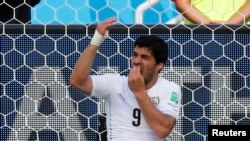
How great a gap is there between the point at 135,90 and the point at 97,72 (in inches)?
12.7

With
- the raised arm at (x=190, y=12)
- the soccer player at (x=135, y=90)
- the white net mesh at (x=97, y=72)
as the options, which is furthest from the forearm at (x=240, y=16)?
the soccer player at (x=135, y=90)

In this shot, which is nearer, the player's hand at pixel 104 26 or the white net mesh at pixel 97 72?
the player's hand at pixel 104 26

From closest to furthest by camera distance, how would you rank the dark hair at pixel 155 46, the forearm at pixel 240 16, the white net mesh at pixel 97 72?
the dark hair at pixel 155 46
the white net mesh at pixel 97 72
the forearm at pixel 240 16

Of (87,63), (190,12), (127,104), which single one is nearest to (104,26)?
(87,63)

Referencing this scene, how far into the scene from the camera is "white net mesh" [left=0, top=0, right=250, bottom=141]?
6.88ft

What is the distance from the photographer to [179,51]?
2092mm

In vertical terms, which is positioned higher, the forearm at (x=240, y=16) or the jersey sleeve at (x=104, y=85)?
the forearm at (x=240, y=16)

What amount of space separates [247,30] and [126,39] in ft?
1.22

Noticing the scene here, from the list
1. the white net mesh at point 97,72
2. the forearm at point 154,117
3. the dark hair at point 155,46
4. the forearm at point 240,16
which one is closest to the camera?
the forearm at point 154,117

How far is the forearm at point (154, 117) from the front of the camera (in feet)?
5.80

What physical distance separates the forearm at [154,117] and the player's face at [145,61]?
0.32 ft

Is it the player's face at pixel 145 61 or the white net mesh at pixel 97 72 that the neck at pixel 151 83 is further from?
the white net mesh at pixel 97 72

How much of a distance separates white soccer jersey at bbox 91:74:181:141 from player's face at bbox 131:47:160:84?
1.7 inches

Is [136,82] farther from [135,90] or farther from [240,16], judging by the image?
[240,16]
